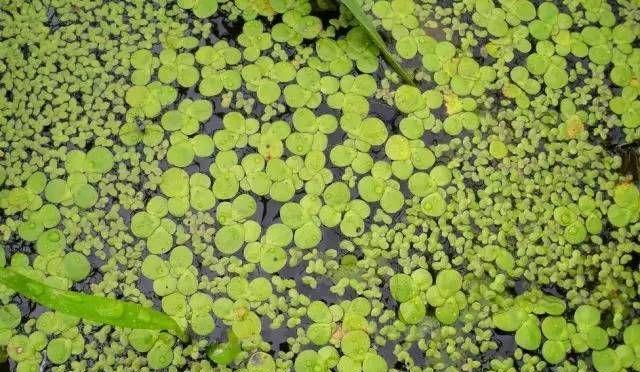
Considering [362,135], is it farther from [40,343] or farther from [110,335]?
[40,343]

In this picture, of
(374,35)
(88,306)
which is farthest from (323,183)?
(88,306)

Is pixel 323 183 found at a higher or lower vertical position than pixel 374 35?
lower

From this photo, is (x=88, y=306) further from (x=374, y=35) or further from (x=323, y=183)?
(x=374, y=35)

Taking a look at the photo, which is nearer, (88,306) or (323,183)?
(88,306)

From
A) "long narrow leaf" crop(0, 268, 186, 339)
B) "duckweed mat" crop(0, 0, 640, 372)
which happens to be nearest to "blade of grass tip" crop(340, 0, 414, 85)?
"duckweed mat" crop(0, 0, 640, 372)

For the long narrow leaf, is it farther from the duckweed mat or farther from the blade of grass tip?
the blade of grass tip
